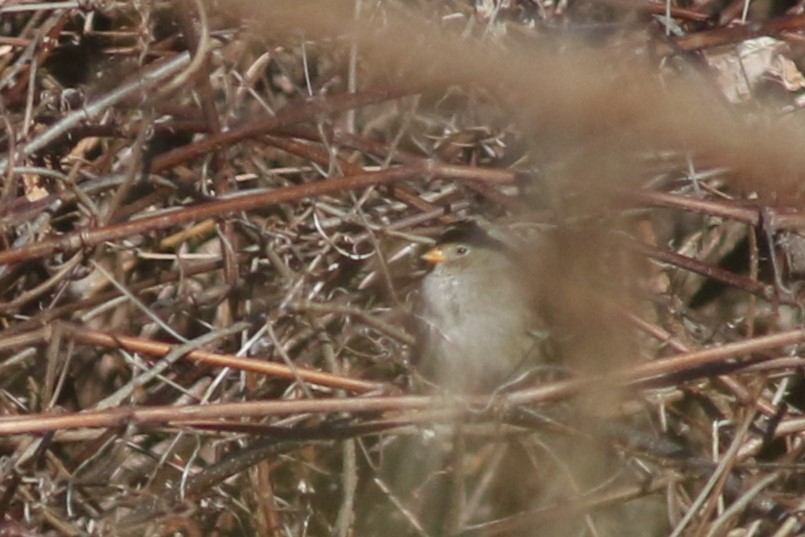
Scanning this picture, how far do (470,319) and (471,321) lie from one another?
11 millimetres

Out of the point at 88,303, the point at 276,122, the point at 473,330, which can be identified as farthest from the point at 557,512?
the point at 473,330

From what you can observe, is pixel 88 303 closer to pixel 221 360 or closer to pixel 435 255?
pixel 221 360

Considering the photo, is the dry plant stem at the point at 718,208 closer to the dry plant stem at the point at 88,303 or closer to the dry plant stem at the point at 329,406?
the dry plant stem at the point at 329,406

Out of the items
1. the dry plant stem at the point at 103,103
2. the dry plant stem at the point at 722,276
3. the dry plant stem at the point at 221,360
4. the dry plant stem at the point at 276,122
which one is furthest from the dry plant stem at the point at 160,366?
the dry plant stem at the point at 722,276

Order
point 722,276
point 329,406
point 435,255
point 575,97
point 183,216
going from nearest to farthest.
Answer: point 575,97
point 329,406
point 183,216
point 722,276
point 435,255

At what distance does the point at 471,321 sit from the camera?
2.95 metres

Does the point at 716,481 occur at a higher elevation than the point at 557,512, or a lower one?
lower

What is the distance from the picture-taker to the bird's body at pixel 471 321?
2.57 m

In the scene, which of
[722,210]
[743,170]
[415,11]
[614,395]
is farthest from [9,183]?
[743,170]

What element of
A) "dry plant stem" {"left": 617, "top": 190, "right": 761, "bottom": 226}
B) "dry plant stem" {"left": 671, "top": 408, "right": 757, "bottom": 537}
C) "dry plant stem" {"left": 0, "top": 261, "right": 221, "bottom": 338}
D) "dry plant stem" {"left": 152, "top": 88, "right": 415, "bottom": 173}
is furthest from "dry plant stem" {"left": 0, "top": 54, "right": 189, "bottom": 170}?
"dry plant stem" {"left": 671, "top": 408, "right": 757, "bottom": 537}

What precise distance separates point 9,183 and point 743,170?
5.89 feet

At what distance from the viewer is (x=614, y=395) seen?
2.87ft

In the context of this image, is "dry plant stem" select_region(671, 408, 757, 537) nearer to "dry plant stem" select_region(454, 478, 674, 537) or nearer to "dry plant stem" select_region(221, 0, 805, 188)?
"dry plant stem" select_region(454, 478, 674, 537)

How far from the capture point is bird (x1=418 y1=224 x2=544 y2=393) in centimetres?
255
